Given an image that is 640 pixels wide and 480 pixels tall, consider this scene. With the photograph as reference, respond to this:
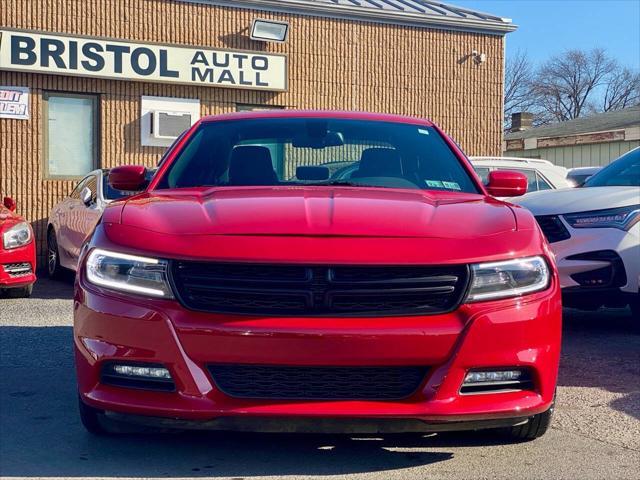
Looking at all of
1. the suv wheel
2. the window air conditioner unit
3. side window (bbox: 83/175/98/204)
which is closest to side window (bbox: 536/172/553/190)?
the suv wheel

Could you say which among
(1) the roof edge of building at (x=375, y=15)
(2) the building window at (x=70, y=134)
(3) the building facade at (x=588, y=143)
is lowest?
(2) the building window at (x=70, y=134)

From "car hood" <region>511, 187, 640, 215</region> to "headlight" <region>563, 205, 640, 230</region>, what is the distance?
1.5 inches

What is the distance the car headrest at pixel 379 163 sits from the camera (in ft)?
16.3

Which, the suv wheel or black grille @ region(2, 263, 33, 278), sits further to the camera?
black grille @ region(2, 263, 33, 278)

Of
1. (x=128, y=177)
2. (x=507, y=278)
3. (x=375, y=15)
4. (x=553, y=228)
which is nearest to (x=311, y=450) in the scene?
(x=507, y=278)

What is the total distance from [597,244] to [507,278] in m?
3.69

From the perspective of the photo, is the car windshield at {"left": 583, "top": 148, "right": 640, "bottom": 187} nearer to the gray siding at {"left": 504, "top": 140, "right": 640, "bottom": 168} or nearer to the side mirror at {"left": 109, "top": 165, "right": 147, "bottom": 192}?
the side mirror at {"left": 109, "top": 165, "right": 147, "bottom": 192}

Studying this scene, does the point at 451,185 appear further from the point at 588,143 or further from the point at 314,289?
the point at 588,143

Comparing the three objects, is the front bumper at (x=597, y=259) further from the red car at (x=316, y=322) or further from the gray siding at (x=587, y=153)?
the gray siding at (x=587, y=153)

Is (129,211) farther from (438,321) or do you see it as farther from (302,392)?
(438,321)

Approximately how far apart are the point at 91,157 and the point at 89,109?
731mm

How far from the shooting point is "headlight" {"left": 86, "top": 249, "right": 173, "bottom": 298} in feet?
11.7

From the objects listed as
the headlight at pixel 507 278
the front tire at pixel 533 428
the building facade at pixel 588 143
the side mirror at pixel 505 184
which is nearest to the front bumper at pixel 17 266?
the side mirror at pixel 505 184

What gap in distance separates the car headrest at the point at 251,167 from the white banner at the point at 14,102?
9.95 metres
